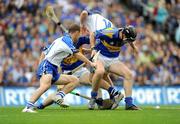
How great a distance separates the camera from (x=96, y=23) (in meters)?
19.6

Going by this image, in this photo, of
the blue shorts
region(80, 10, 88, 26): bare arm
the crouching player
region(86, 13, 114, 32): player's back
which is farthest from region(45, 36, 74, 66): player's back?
region(80, 10, 88, 26): bare arm

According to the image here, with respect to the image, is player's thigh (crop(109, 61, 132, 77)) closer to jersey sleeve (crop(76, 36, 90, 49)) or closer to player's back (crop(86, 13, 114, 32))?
jersey sleeve (crop(76, 36, 90, 49))

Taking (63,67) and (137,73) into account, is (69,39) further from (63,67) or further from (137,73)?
(137,73)

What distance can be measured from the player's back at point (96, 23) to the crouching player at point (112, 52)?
1.03 metres

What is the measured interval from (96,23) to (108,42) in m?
1.40

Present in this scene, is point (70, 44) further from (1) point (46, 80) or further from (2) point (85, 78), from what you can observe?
(2) point (85, 78)

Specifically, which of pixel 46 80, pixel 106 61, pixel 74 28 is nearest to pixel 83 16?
pixel 106 61

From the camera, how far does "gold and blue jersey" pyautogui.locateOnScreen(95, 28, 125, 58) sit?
18.2 meters

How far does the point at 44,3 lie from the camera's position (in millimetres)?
29750

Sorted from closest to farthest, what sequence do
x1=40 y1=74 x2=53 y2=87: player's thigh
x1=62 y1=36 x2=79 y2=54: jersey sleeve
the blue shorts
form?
x1=40 y1=74 x2=53 y2=87: player's thigh → x1=62 y1=36 x2=79 y2=54: jersey sleeve → the blue shorts

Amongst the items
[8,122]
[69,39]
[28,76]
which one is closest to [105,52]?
[69,39]

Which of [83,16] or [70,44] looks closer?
[70,44]

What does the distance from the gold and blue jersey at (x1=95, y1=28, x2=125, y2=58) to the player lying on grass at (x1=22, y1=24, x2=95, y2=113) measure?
2.87ft

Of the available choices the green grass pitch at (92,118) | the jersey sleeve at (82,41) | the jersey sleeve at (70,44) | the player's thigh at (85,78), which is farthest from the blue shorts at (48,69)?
the player's thigh at (85,78)
